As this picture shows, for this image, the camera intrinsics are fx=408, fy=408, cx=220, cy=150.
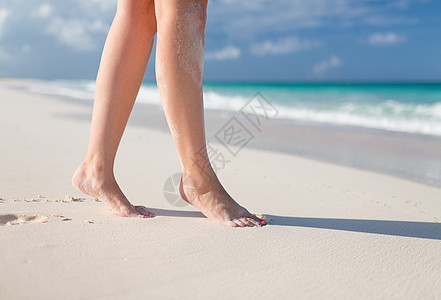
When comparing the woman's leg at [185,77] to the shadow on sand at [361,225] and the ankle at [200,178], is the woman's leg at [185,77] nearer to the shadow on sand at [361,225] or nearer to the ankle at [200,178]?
the ankle at [200,178]

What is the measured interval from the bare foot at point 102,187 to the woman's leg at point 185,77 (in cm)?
24

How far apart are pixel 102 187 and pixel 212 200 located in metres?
0.38

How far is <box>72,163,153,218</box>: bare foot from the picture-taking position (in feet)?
4.52

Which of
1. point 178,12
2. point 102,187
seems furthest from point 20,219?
point 178,12

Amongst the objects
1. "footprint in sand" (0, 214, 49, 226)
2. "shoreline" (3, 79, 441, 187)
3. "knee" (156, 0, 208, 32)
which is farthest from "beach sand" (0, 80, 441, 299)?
"shoreline" (3, 79, 441, 187)

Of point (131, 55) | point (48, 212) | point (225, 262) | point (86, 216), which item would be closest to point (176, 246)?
point (225, 262)

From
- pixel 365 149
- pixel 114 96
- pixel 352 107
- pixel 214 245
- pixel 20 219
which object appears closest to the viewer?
pixel 214 245

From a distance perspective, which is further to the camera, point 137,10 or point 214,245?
point 137,10

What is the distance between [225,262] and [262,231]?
0.95 feet

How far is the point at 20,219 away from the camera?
128cm

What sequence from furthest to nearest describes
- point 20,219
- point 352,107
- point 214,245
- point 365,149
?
point 352,107
point 365,149
point 20,219
point 214,245

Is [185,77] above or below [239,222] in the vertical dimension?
above

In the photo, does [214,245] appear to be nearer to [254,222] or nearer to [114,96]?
[254,222]

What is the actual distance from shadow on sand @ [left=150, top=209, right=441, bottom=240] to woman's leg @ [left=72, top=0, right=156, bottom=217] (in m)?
0.19
